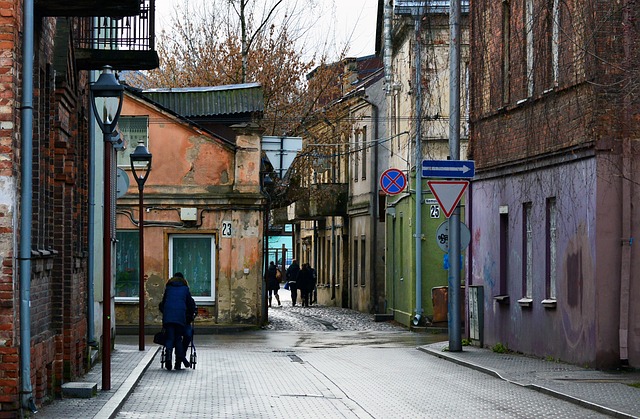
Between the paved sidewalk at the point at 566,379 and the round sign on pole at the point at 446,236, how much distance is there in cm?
206

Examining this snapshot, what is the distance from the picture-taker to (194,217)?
117 ft

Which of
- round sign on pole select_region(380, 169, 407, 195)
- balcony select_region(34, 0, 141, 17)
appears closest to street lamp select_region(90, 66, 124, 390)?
balcony select_region(34, 0, 141, 17)

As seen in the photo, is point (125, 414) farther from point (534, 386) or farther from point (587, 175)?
point (587, 175)

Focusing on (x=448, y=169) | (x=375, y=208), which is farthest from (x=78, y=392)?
(x=375, y=208)

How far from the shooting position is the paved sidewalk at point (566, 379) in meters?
15.1

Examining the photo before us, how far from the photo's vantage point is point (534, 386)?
17.5m

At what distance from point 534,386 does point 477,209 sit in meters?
10.7

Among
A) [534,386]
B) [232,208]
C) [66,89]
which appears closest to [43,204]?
[66,89]

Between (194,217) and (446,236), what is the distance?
33.7 feet

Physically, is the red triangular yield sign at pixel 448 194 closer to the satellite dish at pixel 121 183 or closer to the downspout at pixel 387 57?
the satellite dish at pixel 121 183

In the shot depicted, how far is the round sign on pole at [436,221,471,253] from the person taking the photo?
25.2m

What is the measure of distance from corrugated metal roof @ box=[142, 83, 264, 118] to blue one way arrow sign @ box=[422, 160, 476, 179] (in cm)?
1469

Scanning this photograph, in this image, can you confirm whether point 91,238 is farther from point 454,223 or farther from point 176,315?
point 454,223

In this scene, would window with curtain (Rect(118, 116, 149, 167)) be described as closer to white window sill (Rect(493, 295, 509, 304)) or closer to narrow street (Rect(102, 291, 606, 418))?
narrow street (Rect(102, 291, 606, 418))
